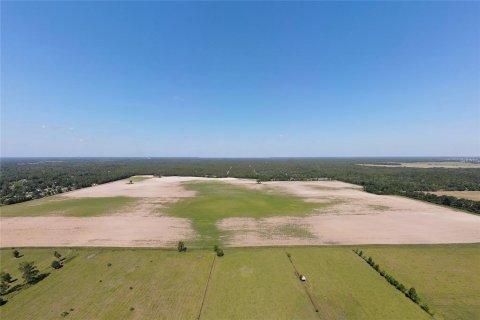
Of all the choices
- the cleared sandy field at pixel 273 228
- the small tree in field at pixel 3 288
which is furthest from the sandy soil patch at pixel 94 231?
the small tree in field at pixel 3 288

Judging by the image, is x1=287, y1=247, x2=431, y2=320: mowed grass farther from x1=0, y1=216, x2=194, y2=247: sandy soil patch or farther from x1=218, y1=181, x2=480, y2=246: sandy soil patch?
x1=0, y1=216, x2=194, y2=247: sandy soil patch

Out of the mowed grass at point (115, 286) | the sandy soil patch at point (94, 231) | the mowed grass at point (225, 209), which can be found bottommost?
the mowed grass at point (115, 286)

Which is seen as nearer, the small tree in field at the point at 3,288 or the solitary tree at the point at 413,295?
the solitary tree at the point at 413,295

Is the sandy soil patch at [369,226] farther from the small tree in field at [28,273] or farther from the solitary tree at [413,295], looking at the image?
the small tree in field at [28,273]

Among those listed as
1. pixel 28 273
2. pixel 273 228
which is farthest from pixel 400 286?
pixel 28 273

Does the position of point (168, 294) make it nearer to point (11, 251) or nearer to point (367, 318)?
point (367, 318)

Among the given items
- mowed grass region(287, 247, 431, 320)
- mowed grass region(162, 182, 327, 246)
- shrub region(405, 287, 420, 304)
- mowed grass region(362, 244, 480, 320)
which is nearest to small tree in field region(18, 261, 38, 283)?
mowed grass region(162, 182, 327, 246)

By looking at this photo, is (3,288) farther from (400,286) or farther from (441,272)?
(441,272)
